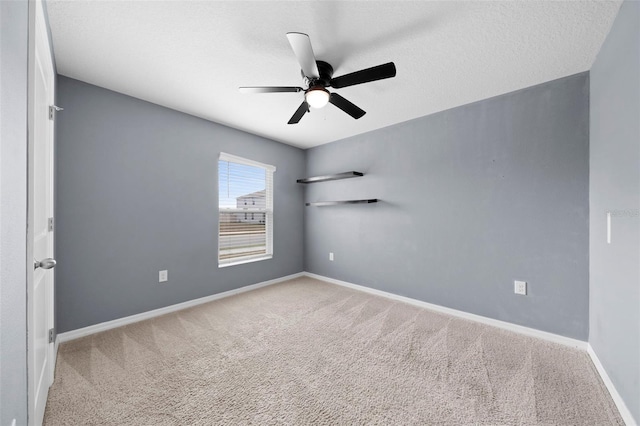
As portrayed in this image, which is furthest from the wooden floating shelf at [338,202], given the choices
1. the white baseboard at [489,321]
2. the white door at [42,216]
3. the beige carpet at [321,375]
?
the white door at [42,216]

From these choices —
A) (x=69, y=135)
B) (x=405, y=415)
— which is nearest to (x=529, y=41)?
(x=405, y=415)

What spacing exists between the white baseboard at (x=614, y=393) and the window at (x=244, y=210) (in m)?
3.68

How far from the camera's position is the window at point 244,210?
3.46 meters

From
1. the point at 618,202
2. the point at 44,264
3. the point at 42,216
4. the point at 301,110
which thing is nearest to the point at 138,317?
the point at 42,216

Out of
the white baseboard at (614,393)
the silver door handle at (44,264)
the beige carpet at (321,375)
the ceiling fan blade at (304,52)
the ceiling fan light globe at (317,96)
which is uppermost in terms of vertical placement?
the ceiling fan blade at (304,52)

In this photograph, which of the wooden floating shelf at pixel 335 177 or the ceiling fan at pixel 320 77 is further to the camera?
the wooden floating shelf at pixel 335 177

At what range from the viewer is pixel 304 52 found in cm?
155

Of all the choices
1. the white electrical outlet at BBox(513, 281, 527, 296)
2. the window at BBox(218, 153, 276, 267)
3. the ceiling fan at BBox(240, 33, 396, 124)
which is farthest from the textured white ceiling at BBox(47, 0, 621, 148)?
the white electrical outlet at BBox(513, 281, 527, 296)

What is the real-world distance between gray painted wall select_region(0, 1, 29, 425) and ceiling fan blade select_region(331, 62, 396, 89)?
158cm

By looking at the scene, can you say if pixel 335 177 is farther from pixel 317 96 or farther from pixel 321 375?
pixel 321 375

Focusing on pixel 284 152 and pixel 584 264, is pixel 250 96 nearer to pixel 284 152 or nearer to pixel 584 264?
pixel 284 152

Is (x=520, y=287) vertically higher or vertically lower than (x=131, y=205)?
lower

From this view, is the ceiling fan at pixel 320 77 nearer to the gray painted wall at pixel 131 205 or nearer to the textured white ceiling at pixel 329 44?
the textured white ceiling at pixel 329 44

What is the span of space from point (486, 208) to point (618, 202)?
3.58 ft
